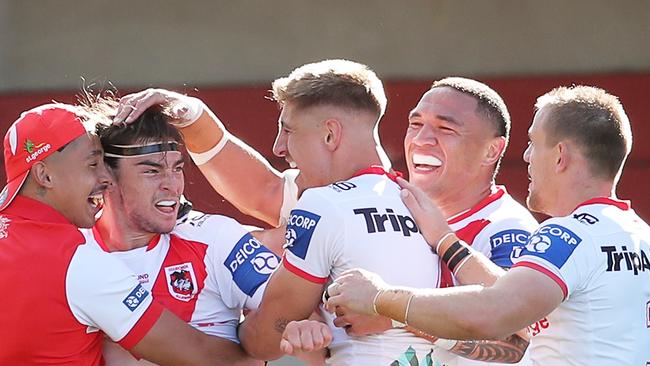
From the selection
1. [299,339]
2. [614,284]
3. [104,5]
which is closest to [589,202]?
[614,284]

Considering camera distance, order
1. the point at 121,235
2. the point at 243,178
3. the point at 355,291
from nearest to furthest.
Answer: the point at 355,291, the point at 121,235, the point at 243,178

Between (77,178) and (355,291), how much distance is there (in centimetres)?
105

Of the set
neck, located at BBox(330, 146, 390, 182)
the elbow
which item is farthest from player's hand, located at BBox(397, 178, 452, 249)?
the elbow

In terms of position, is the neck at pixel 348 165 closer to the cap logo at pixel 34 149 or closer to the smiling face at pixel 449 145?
the smiling face at pixel 449 145

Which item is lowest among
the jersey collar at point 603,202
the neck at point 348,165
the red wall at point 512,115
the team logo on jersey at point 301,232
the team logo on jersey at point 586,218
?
the red wall at point 512,115

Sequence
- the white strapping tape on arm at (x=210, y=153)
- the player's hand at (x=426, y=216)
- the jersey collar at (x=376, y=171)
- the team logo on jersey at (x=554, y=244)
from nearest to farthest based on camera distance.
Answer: the team logo on jersey at (x=554, y=244) < the player's hand at (x=426, y=216) < the jersey collar at (x=376, y=171) < the white strapping tape on arm at (x=210, y=153)

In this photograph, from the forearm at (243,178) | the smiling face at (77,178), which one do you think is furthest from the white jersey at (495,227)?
the smiling face at (77,178)

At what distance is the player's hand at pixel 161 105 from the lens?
4070 mm

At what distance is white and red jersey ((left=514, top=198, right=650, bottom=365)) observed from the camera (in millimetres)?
3432

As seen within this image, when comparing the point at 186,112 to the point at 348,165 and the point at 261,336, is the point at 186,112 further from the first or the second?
the point at 261,336

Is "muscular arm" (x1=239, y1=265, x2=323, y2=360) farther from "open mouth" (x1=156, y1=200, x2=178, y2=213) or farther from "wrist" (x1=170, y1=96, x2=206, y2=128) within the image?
"wrist" (x1=170, y1=96, x2=206, y2=128)

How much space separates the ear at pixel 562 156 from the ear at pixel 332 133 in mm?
685

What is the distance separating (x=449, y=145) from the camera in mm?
4430

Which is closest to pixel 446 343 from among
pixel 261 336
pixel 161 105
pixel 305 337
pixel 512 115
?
pixel 305 337
